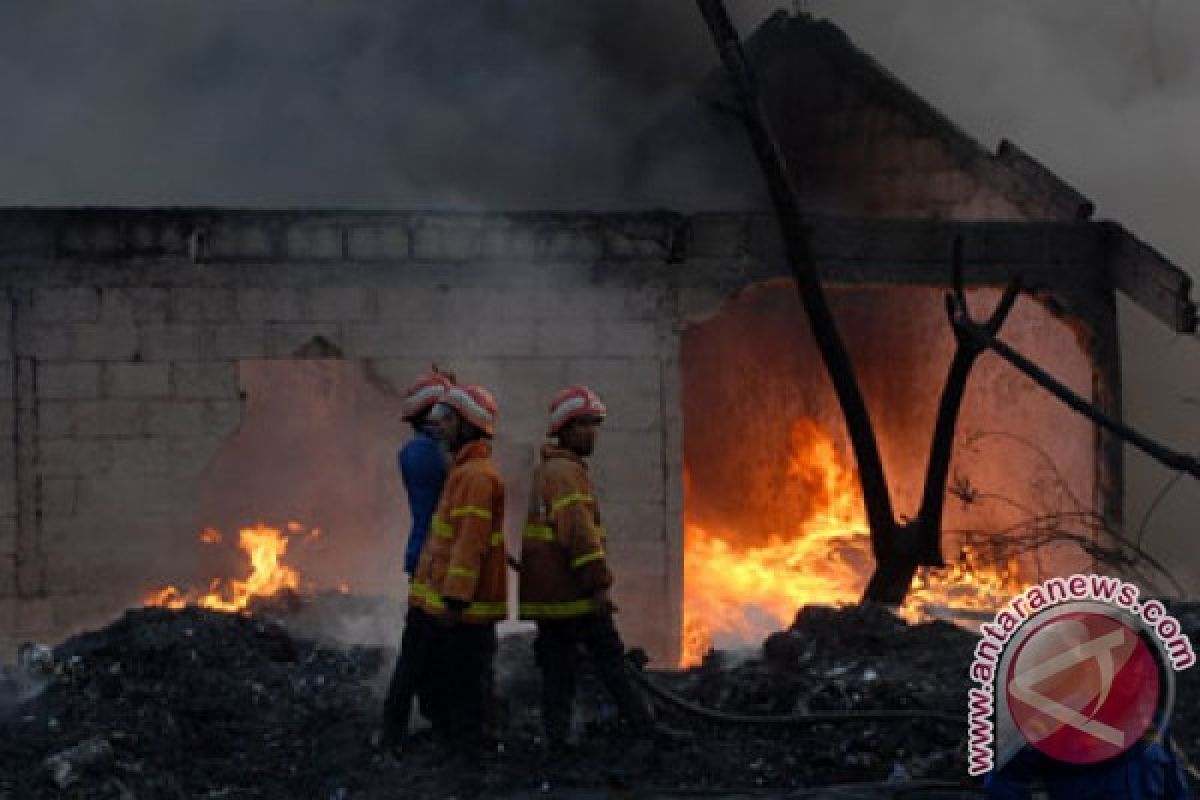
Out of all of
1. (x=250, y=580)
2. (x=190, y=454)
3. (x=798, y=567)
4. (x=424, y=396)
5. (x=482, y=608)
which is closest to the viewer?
(x=482, y=608)

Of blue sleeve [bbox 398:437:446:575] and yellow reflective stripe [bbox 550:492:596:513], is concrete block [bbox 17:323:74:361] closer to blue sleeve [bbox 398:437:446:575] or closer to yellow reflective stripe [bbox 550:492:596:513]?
blue sleeve [bbox 398:437:446:575]

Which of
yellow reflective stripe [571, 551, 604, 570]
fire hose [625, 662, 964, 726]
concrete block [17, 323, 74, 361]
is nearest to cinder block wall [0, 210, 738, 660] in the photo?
concrete block [17, 323, 74, 361]

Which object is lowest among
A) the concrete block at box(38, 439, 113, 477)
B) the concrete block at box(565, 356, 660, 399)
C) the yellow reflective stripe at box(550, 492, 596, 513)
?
the yellow reflective stripe at box(550, 492, 596, 513)

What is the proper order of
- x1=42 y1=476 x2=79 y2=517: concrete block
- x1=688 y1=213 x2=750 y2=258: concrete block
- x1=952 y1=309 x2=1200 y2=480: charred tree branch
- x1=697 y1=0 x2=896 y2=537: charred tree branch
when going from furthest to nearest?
x1=688 y1=213 x2=750 y2=258: concrete block → x1=42 y1=476 x2=79 y2=517: concrete block → x1=697 y1=0 x2=896 y2=537: charred tree branch → x1=952 y1=309 x2=1200 y2=480: charred tree branch

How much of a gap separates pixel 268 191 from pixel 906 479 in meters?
7.68

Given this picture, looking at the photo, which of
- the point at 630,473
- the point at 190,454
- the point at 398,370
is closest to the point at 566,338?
the point at 630,473

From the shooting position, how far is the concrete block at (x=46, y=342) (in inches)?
411

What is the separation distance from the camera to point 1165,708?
3.26 metres

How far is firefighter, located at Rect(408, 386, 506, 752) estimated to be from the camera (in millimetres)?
6383

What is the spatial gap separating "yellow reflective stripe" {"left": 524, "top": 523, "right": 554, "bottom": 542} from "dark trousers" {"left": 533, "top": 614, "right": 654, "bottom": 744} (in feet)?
1.27

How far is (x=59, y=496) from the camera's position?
10445 millimetres

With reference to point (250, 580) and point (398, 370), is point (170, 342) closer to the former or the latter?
point (398, 370)

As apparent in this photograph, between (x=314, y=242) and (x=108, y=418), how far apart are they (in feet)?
6.44

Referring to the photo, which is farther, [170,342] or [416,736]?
[170,342]
